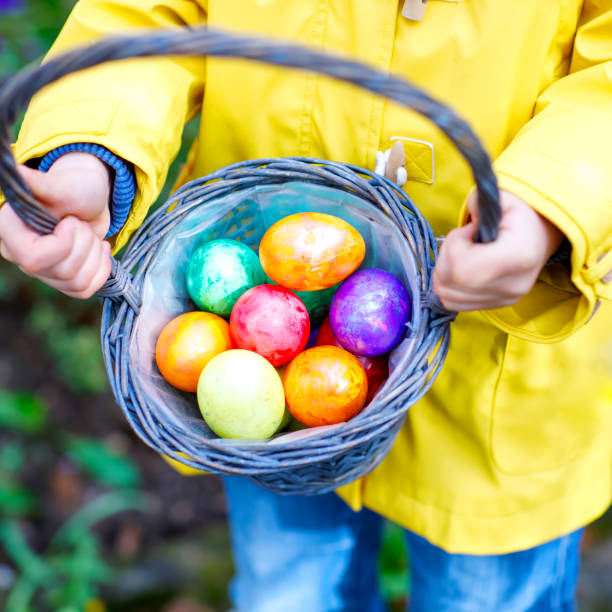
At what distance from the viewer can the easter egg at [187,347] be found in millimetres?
896

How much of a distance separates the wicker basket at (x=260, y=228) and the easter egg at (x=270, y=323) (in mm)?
134

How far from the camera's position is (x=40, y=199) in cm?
71

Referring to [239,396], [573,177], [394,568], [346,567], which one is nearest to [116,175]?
[239,396]

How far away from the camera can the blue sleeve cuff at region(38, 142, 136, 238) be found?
0.79 meters

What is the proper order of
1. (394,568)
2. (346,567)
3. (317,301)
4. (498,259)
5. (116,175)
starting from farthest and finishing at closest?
(394,568) → (346,567) → (317,301) → (116,175) → (498,259)

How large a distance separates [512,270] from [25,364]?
176 centimetres

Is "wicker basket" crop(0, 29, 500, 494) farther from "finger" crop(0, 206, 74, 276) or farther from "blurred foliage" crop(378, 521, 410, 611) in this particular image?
"blurred foliage" crop(378, 521, 410, 611)

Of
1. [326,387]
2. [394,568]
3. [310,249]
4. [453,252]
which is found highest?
[453,252]

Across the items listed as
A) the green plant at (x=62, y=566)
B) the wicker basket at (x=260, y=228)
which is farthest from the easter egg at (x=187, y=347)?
the green plant at (x=62, y=566)

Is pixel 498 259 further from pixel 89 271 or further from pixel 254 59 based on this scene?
pixel 89 271

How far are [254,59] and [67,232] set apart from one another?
32 cm

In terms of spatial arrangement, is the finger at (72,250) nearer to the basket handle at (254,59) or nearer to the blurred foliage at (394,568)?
the basket handle at (254,59)

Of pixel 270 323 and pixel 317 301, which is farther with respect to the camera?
pixel 317 301

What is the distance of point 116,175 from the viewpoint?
0.81 metres
